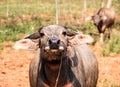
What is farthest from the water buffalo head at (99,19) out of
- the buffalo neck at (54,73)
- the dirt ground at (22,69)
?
the buffalo neck at (54,73)

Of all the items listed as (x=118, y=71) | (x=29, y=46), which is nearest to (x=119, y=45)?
(x=118, y=71)

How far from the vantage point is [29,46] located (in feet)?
15.0

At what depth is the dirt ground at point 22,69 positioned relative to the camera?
8406 mm

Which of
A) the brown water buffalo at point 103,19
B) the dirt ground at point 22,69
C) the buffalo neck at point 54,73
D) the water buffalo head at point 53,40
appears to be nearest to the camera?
the water buffalo head at point 53,40

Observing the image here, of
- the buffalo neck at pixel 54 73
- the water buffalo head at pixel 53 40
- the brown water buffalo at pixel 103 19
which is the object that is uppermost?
the water buffalo head at pixel 53 40

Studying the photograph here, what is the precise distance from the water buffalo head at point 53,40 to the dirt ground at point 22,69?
384cm

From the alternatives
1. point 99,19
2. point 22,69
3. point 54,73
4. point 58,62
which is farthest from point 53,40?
point 99,19

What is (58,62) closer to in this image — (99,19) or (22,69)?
(22,69)

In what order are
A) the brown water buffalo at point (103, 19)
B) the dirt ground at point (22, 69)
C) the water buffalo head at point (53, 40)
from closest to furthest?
the water buffalo head at point (53, 40) < the dirt ground at point (22, 69) < the brown water buffalo at point (103, 19)

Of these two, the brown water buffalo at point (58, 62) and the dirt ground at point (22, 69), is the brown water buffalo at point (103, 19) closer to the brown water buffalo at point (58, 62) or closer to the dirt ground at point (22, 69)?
the dirt ground at point (22, 69)

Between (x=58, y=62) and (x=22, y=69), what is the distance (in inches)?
215

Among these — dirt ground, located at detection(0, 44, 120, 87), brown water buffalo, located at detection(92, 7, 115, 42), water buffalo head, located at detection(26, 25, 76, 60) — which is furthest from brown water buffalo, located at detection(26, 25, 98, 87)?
brown water buffalo, located at detection(92, 7, 115, 42)

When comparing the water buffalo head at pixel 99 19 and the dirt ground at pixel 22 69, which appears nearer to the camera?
the dirt ground at pixel 22 69

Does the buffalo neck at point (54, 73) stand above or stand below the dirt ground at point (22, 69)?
above
